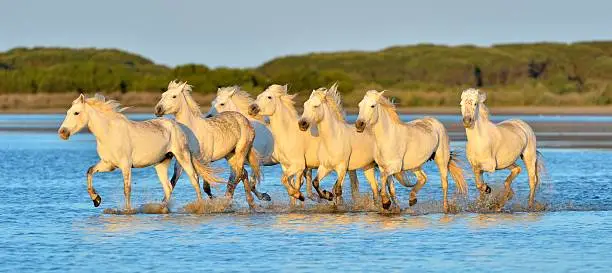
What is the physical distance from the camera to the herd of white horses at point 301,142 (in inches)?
605

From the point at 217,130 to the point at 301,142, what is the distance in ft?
3.65

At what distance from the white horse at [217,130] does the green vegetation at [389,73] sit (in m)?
42.8

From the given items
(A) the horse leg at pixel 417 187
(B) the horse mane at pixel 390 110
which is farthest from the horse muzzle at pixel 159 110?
(A) the horse leg at pixel 417 187

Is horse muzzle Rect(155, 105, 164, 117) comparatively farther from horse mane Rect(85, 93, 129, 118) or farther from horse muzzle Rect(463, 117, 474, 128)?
horse muzzle Rect(463, 117, 474, 128)

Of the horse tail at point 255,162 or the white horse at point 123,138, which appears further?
the horse tail at point 255,162

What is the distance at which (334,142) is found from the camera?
15672 millimetres

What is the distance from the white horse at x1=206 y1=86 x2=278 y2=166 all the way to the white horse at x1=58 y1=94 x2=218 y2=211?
4.25ft

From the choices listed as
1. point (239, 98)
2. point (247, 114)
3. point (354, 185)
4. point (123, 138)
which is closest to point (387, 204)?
point (354, 185)

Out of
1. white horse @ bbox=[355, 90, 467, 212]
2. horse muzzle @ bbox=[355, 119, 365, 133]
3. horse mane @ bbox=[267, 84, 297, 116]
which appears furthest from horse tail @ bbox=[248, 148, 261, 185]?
horse muzzle @ bbox=[355, 119, 365, 133]

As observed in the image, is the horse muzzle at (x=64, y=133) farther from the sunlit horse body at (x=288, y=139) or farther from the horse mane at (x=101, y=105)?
the sunlit horse body at (x=288, y=139)

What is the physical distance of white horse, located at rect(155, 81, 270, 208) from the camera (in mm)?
16359

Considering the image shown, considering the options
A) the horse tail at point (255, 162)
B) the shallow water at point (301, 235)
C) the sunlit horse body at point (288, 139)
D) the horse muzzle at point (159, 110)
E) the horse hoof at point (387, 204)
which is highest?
the horse muzzle at point (159, 110)

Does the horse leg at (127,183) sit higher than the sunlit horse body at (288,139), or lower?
lower

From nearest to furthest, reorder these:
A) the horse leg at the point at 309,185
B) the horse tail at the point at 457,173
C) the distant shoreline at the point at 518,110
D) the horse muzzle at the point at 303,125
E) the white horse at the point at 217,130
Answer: the horse muzzle at the point at 303,125, the horse leg at the point at 309,185, the white horse at the point at 217,130, the horse tail at the point at 457,173, the distant shoreline at the point at 518,110
